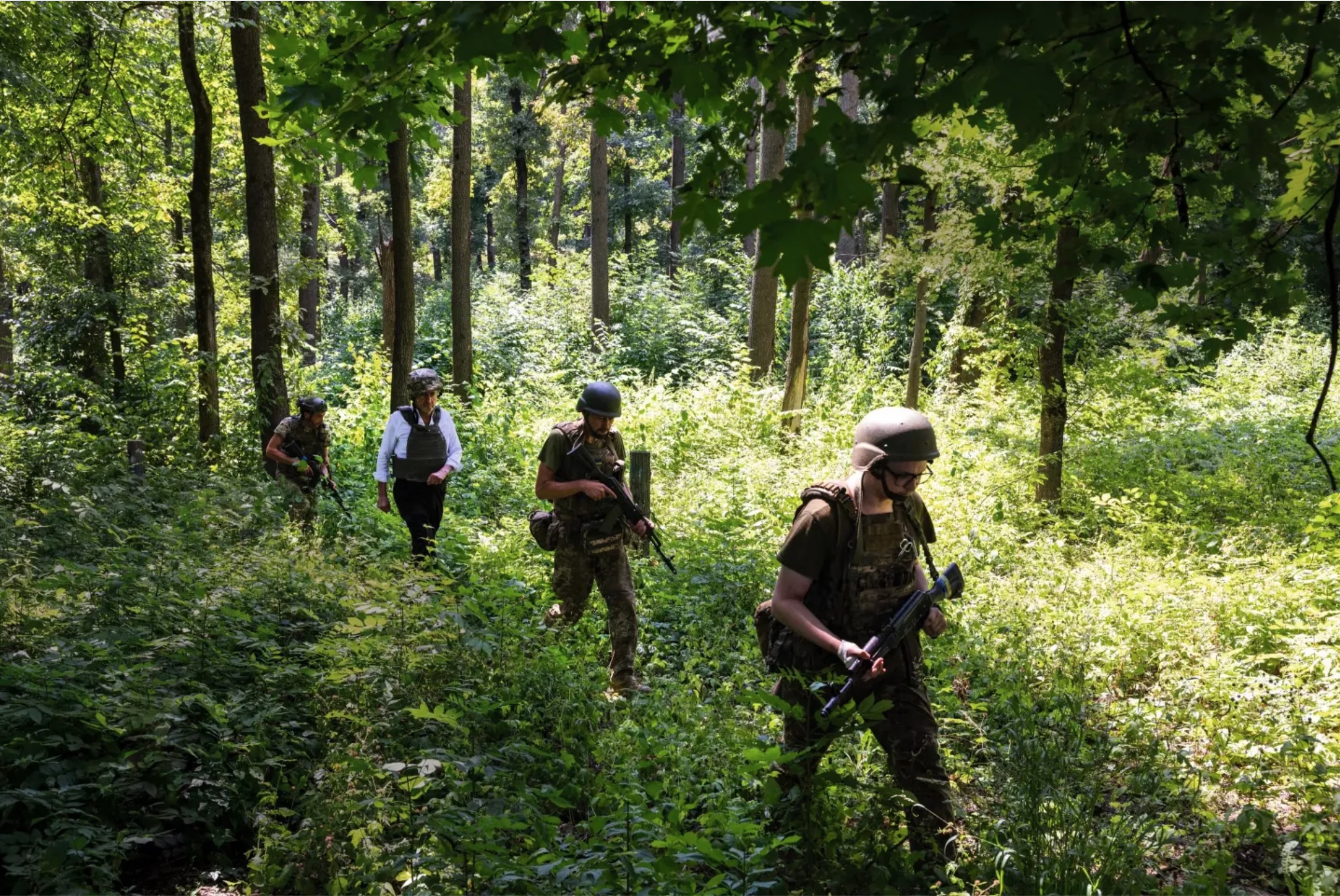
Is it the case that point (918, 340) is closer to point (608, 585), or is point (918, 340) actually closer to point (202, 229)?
point (608, 585)

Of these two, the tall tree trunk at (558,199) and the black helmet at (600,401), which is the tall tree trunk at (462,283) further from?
the tall tree trunk at (558,199)

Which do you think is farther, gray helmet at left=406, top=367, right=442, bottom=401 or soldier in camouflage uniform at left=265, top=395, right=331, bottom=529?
soldier in camouflage uniform at left=265, top=395, right=331, bottom=529

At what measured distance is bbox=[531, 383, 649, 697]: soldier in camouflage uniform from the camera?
624 cm

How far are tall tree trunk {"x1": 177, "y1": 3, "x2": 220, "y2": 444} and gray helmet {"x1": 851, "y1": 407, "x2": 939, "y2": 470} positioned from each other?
1070cm

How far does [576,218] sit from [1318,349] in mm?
30359

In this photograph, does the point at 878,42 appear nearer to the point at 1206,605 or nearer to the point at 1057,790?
the point at 1057,790

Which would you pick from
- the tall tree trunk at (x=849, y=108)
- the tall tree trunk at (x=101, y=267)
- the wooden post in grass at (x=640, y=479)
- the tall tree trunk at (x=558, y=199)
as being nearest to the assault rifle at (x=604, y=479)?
the wooden post in grass at (x=640, y=479)

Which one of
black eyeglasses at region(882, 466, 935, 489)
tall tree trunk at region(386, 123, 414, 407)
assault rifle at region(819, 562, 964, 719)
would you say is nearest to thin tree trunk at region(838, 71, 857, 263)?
tall tree trunk at region(386, 123, 414, 407)

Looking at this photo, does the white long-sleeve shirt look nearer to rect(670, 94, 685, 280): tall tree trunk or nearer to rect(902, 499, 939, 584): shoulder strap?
rect(902, 499, 939, 584): shoulder strap

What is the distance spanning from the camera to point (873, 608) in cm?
403

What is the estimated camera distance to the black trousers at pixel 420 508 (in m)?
8.28

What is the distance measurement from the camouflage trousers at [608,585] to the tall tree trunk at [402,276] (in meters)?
5.87

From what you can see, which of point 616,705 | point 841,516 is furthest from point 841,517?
point 616,705

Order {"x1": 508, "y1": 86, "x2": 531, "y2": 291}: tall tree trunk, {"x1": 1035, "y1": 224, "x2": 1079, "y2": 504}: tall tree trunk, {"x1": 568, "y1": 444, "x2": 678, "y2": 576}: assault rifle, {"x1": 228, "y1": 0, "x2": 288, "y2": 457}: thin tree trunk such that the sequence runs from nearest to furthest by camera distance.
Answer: {"x1": 568, "y1": 444, "x2": 678, "y2": 576}: assault rifle, {"x1": 1035, "y1": 224, "x2": 1079, "y2": 504}: tall tree trunk, {"x1": 228, "y1": 0, "x2": 288, "y2": 457}: thin tree trunk, {"x1": 508, "y1": 86, "x2": 531, "y2": 291}: tall tree trunk
